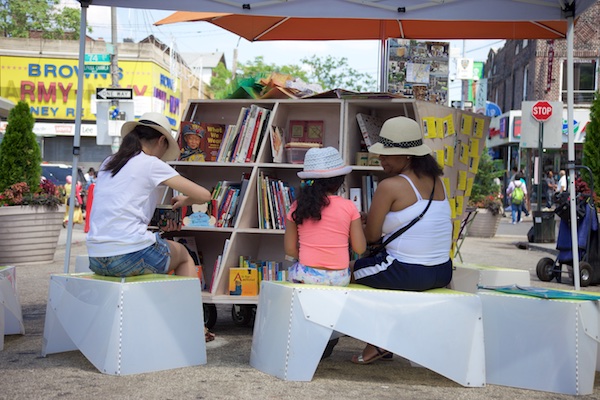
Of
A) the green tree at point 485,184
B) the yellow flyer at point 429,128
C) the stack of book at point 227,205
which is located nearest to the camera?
the yellow flyer at point 429,128

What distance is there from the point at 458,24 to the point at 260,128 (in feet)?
8.92

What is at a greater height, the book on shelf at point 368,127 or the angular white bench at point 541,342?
the book on shelf at point 368,127

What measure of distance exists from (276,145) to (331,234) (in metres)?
1.94

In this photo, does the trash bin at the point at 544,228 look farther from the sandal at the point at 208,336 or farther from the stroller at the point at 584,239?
the sandal at the point at 208,336

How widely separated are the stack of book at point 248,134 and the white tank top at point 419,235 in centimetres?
200

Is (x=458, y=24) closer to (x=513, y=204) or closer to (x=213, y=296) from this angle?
(x=213, y=296)

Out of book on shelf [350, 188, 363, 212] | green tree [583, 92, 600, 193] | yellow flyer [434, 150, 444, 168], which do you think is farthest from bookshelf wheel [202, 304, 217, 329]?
green tree [583, 92, 600, 193]

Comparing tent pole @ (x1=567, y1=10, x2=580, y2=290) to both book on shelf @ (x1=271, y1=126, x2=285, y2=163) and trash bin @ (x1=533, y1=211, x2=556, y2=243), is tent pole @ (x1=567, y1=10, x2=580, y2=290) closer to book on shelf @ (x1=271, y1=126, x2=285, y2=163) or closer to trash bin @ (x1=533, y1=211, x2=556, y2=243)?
book on shelf @ (x1=271, y1=126, x2=285, y2=163)

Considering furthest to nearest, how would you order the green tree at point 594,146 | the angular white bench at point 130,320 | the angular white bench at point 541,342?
the green tree at point 594,146
the angular white bench at point 130,320
the angular white bench at point 541,342

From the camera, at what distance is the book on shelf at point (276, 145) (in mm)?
6948

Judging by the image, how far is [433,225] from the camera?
5.21 meters

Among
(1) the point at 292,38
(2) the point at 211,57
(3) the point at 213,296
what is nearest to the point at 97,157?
(1) the point at 292,38

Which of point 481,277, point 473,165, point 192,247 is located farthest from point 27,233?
point 481,277

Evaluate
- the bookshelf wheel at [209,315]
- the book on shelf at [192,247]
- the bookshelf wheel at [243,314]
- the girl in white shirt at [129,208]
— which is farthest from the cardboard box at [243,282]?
the girl in white shirt at [129,208]
